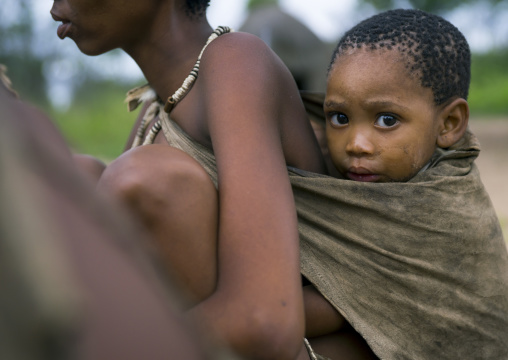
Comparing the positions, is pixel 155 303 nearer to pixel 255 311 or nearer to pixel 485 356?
pixel 255 311

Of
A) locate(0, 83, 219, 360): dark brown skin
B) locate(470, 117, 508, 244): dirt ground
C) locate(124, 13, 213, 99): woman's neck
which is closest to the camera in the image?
locate(0, 83, 219, 360): dark brown skin

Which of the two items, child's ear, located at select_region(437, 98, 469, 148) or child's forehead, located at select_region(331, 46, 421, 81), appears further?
child's ear, located at select_region(437, 98, 469, 148)

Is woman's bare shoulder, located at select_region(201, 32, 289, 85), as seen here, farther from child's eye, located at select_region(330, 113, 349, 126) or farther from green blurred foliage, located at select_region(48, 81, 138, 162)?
green blurred foliage, located at select_region(48, 81, 138, 162)

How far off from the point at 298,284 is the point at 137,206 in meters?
0.40

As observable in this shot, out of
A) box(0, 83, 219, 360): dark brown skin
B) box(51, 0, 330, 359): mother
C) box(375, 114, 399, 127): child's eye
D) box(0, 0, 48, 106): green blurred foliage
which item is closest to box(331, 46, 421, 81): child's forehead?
box(375, 114, 399, 127): child's eye

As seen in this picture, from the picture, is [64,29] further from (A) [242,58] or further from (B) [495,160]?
(B) [495,160]

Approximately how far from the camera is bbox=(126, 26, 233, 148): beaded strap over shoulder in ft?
6.61


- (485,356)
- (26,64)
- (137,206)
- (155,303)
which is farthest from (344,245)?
(26,64)

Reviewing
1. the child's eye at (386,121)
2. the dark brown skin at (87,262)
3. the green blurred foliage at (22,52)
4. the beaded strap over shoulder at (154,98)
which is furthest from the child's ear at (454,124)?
the green blurred foliage at (22,52)

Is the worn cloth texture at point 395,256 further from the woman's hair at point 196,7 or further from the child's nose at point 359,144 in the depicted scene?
the woman's hair at point 196,7

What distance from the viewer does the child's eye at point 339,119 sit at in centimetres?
214

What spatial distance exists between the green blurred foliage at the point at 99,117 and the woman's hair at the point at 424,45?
8.78 m

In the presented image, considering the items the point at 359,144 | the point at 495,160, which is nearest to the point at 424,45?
the point at 359,144

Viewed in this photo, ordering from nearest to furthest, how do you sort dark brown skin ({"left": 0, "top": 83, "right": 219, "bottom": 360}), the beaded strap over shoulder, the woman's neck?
dark brown skin ({"left": 0, "top": 83, "right": 219, "bottom": 360}) < the beaded strap over shoulder < the woman's neck
